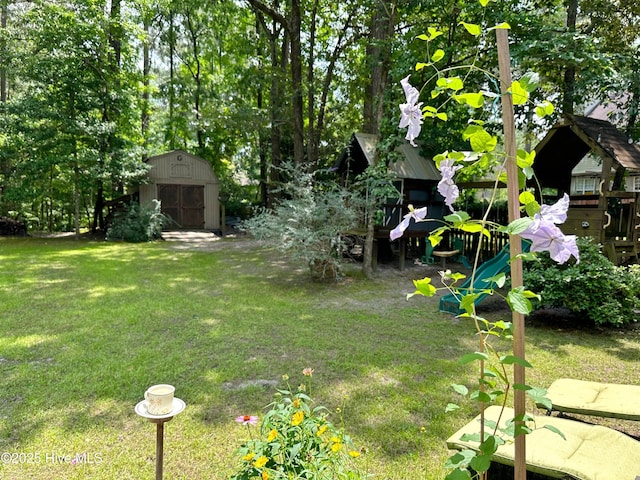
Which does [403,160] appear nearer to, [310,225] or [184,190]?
[310,225]

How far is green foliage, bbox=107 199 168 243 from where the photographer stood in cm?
1337

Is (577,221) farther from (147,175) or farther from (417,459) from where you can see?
(147,175)

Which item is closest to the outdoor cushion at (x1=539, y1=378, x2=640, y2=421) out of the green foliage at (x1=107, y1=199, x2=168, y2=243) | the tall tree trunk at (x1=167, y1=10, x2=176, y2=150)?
the green foliage at (x1=107, y1=199, x2=168, y2=243)

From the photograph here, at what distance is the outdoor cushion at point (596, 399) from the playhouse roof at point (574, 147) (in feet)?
14.2

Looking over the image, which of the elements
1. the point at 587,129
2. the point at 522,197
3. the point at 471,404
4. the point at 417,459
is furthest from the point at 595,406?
the point at 587,129

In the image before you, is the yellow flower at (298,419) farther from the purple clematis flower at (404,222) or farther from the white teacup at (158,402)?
the purple clematis flower at (404,222)

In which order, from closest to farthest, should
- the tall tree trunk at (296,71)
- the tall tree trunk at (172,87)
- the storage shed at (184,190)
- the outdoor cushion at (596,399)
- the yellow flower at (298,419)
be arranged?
the yellow flower at (298,419) → the outdoor cushion at (596,399) → the tall tree trunk at (296,71) → the storage shed at (184,190) → the tall tree trunk at (172,87)

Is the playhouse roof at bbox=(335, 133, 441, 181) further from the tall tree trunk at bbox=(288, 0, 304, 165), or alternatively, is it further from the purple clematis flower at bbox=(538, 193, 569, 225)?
the purple clematis flower at bbox=(538, 193, 569, 225)

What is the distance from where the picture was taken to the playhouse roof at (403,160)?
343 inches

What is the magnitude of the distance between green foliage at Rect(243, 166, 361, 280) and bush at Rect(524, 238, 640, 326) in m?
3.11

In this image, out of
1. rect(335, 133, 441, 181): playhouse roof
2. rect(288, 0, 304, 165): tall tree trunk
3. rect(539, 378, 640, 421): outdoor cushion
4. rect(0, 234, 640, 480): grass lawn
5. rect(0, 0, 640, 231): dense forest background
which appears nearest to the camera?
rect(539, 378, 640, 421): outdoor cushion

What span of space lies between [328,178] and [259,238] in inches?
246

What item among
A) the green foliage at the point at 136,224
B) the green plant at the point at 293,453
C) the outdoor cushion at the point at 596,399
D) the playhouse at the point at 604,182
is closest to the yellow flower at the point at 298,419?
the green plant at the point at 293,453

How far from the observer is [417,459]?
7.55 feet
